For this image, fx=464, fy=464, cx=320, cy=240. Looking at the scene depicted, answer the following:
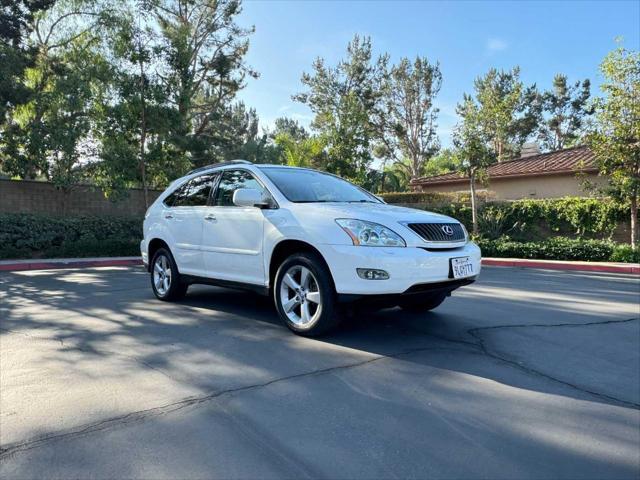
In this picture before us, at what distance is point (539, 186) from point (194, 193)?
66.0 feet

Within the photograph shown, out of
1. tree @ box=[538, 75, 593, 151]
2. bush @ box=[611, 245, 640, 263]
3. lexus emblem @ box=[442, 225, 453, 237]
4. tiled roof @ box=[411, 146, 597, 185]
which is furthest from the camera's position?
tree @ box=[538, 75, 593, 151]

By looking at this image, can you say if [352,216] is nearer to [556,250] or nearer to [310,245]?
[310,245]

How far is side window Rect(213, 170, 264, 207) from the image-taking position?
5305mm

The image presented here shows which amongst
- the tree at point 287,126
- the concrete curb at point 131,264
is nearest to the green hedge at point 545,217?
the concrete curb at point 131,264

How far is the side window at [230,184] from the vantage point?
17.4 ft

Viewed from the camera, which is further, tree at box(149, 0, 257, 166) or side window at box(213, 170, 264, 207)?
tree at box(149, 0, 257, 166)

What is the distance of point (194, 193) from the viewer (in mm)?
6031

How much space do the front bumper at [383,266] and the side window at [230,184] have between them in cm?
163

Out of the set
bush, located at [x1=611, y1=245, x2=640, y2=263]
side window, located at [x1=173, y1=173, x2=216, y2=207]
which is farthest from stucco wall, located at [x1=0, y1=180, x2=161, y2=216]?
bush, located at [x1=611, y1=245, x2=640, y2=263]

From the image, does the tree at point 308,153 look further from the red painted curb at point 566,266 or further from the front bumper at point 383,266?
the front bumper at point 383,266

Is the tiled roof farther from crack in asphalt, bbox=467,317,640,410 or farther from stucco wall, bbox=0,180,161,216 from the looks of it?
crack in asphalt, bbox=467,317,640,410

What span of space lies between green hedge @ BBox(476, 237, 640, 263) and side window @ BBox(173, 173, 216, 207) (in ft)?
38.5

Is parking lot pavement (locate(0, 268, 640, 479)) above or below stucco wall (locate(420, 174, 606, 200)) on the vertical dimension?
below

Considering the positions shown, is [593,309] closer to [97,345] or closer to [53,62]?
[97,345]
